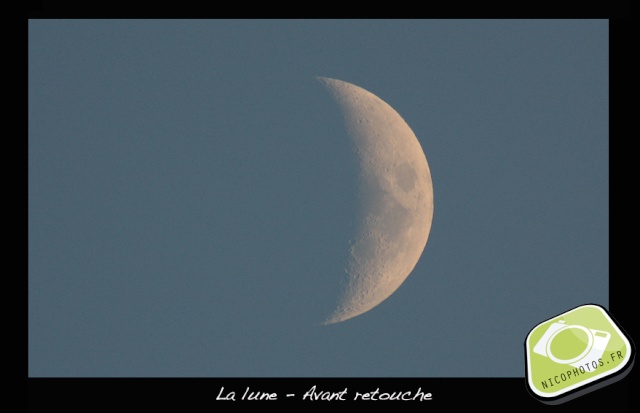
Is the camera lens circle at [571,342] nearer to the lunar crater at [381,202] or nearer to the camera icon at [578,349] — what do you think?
the camera icon at [578,349]

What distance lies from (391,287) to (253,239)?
335cm

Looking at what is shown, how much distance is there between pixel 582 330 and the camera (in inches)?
272

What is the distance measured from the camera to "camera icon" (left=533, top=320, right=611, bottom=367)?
21.8ft

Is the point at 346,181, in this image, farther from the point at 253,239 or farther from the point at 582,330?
the point at 582,330

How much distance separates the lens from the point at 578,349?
6.75m

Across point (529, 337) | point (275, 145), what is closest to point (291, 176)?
point (275, 145)
